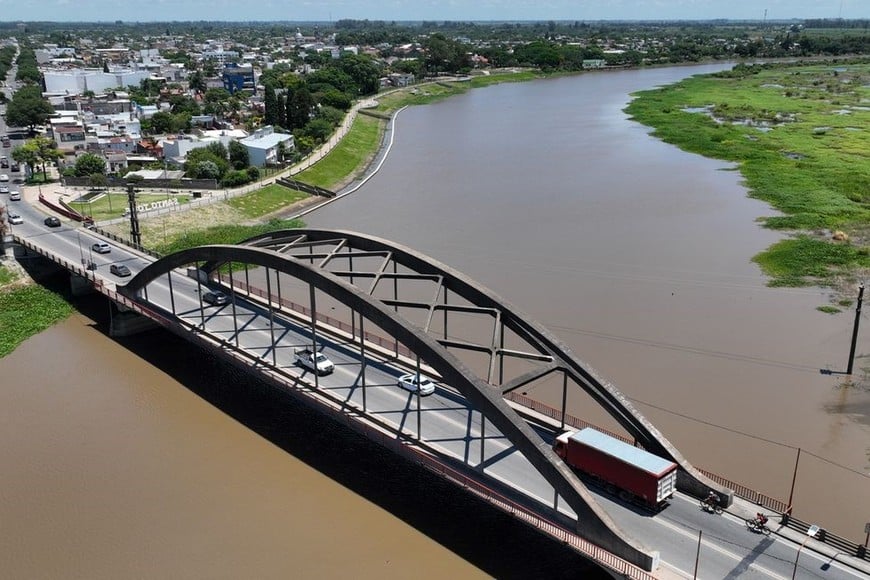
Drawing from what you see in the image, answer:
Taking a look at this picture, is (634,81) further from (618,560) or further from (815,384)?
(618,560)

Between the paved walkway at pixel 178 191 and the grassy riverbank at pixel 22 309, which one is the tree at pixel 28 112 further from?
the grassy riverbank at pixel 22 309

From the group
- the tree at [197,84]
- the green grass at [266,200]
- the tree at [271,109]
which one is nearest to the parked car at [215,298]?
the green grass at [266,200]

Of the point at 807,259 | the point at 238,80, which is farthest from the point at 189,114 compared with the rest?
the point at 807,259

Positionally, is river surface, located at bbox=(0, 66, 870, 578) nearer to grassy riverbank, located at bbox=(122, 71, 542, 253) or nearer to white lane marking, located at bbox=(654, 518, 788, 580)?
white lane marking, located at bbox=(654, 518, 788, 580)

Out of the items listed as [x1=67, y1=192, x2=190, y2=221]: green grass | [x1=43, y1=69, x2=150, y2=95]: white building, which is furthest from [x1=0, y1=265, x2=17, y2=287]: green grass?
[x1=43, y1=69, x2=150, y2=95]: white building

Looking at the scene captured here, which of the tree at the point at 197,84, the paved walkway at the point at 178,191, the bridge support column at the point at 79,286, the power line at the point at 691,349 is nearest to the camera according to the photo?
the power line at the point at 691,349

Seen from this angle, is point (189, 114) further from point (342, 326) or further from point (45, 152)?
point (342, 326)
